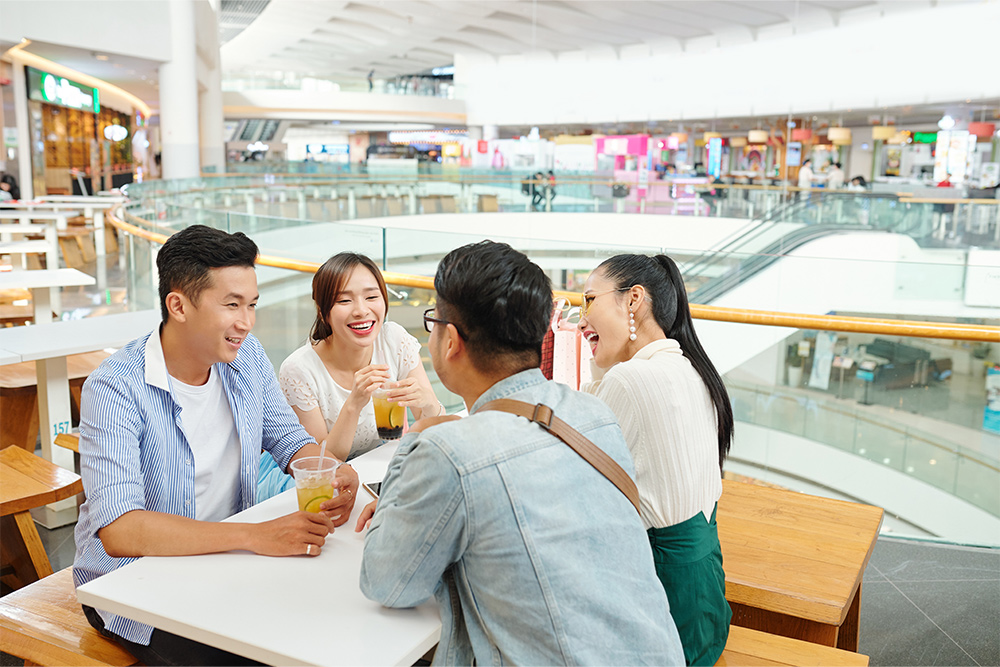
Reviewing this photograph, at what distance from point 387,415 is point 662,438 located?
0.80 meters

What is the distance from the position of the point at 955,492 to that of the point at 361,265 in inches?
165

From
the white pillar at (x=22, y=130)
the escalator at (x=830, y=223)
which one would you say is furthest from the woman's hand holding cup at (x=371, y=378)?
the white pillar at (x=22, y=130)

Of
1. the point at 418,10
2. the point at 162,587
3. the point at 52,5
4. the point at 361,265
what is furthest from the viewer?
the point at 418,10

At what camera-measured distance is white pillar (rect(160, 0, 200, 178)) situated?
14.3 meters

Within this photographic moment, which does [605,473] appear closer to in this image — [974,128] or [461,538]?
[461,538]

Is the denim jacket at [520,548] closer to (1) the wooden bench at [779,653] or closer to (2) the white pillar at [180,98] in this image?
(1) the wooden bench at [779,653]

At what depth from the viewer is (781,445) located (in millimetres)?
4738

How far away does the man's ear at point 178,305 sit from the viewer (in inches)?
67.9

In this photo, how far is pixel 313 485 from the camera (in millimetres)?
1586

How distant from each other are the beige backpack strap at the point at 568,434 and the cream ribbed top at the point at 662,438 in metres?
0.43

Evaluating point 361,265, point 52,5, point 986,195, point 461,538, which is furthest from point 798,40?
point 461,538

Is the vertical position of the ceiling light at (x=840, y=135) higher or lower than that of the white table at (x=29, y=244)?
higher

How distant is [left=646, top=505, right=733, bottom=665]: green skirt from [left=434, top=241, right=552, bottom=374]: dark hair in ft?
1.90

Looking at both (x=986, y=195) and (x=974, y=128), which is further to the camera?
(x=974, y=128)
